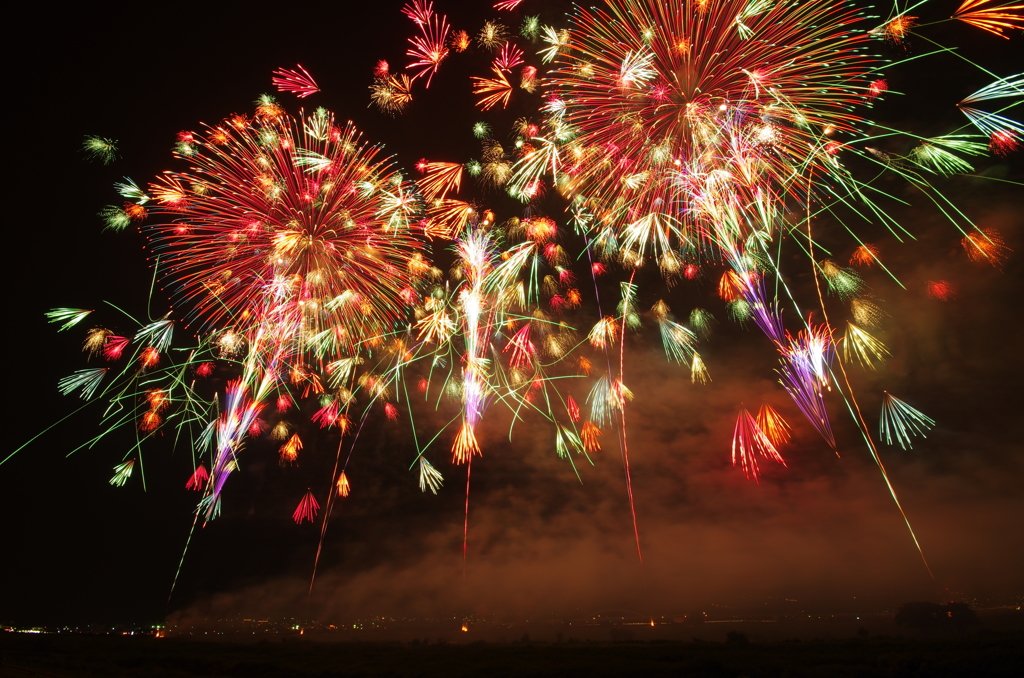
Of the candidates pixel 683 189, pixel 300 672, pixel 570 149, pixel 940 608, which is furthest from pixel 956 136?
pixel 940 608

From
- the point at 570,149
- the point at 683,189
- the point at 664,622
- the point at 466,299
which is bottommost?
the point at 664,622

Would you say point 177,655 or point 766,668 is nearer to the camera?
point 766,668

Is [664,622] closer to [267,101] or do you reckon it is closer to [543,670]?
[543,670]

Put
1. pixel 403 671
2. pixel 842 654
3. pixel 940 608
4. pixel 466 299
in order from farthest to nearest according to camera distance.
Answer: pixel 940 608
pixel 403 671
pixel 842 654
pixel 466 299

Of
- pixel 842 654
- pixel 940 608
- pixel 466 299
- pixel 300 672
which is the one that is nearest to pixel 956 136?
pixel 466 299

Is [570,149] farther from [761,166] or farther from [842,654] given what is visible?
[842,654]

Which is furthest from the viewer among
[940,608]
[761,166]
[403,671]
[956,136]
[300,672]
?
[940,608]

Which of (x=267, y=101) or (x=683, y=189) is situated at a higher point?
(x=267, y=101)
